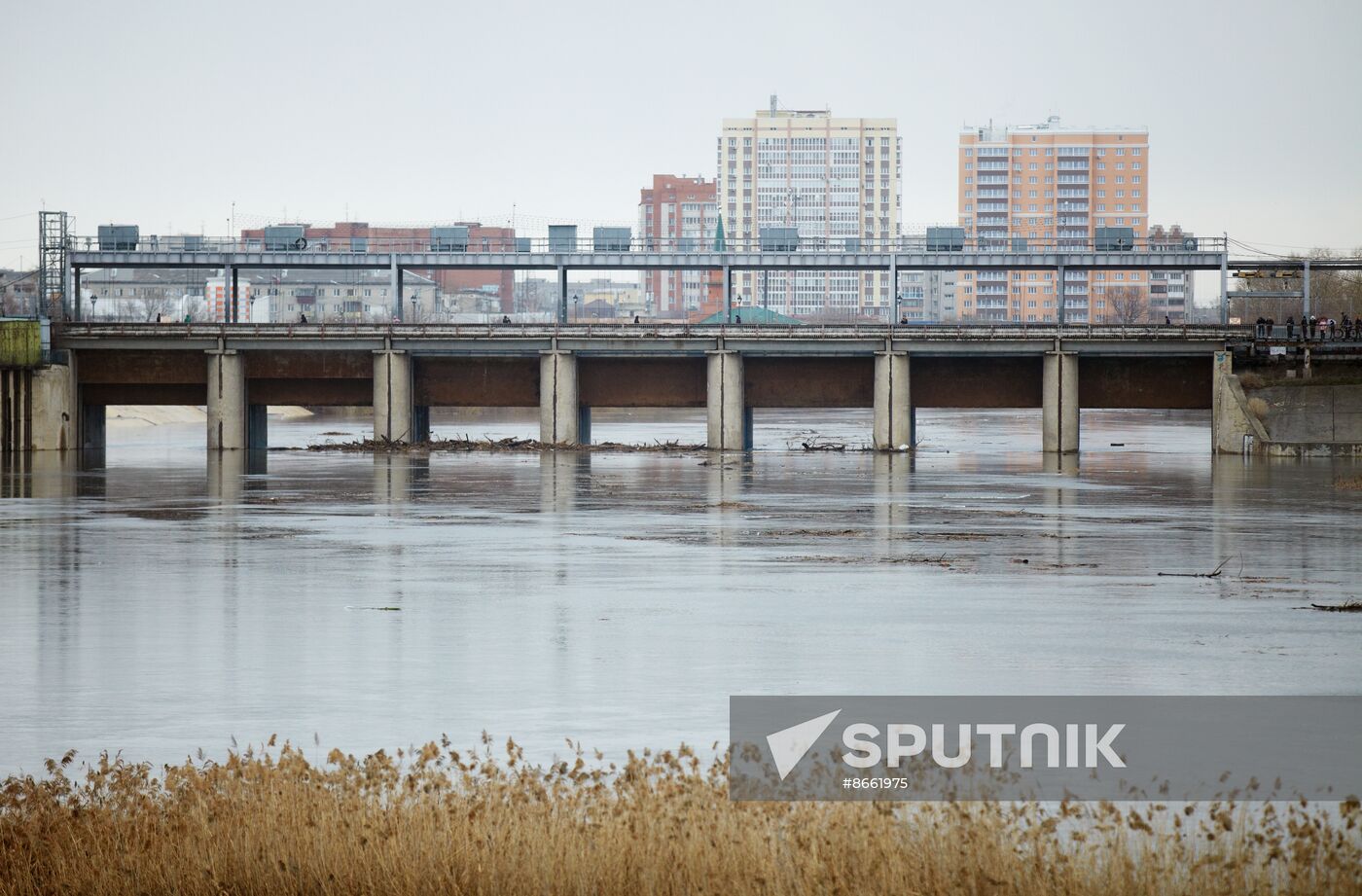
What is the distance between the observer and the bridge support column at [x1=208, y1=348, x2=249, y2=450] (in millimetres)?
77688

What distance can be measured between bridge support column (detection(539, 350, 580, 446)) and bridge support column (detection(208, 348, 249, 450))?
1436cm

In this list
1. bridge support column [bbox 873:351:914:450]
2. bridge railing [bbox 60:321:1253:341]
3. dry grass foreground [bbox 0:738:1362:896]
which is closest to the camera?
dry grass foreground [bbox 0:738:1362:896]

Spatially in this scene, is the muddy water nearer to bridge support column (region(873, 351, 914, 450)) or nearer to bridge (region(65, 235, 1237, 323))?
bridge support column (region(873, 351, 914, 450))

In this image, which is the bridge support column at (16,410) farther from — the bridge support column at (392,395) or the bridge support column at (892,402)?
the bridge support column at (892,402)

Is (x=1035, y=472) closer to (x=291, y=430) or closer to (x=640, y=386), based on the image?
(x=640, y=386)

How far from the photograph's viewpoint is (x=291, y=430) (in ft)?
376

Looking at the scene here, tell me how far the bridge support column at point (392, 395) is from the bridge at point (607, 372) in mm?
79

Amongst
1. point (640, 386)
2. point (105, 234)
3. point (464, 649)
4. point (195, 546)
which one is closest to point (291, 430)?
point (105, 234)

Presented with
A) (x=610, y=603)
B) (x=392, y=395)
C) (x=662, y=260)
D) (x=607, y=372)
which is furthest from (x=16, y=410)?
(x=610, y=603)

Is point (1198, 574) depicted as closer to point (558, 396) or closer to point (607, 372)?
point (558, 396)

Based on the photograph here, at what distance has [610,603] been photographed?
78.6 ft

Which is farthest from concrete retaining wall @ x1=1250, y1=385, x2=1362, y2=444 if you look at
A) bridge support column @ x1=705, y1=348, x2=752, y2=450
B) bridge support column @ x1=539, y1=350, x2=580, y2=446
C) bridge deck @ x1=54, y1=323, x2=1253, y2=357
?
bridge support column @ x1=539, y1=350, x2=580, y2=446

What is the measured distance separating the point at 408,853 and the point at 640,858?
1508 mm

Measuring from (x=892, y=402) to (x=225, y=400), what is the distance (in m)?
31.2
